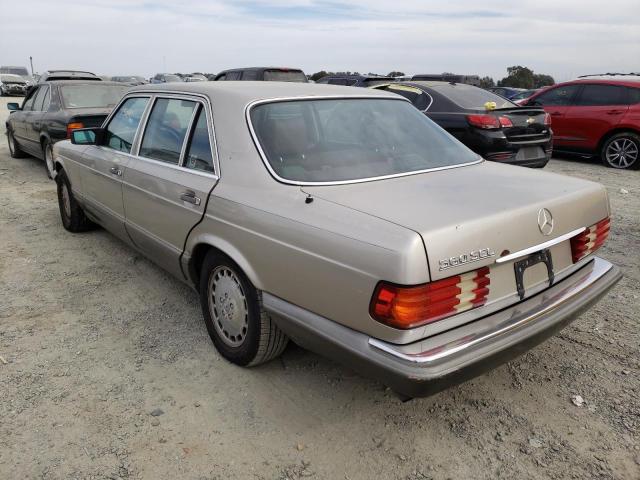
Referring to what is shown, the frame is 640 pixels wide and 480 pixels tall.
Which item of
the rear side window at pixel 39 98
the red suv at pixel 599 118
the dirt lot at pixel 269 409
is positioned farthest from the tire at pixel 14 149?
the red suv at pixel 599 118

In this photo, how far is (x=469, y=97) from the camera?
767 cm

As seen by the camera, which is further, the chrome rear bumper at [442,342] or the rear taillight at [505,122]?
the rear taillight at [505,122]

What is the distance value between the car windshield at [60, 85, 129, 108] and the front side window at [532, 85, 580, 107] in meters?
7.94

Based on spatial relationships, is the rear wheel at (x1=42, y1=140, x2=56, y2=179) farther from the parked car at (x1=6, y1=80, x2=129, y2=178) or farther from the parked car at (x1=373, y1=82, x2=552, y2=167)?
the parked car at (x1=373, y1=82, x2=552, y2=167)

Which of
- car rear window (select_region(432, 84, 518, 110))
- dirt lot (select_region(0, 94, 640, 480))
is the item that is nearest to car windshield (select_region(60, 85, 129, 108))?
dirt lot (select_region(0, 94, 640, 480))

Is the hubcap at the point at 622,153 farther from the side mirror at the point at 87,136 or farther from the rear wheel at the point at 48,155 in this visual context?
the rear wheel at the point at 48,155

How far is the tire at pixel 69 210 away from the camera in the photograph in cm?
530

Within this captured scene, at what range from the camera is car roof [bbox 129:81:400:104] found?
9.89ft

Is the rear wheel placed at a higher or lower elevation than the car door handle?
higher

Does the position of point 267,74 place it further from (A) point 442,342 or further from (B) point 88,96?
(A) point 442,342

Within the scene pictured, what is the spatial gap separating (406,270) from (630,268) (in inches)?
135

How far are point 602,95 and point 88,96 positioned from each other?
914 centimetres

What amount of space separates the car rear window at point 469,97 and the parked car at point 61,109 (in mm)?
5133

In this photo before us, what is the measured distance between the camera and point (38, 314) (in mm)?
3711
